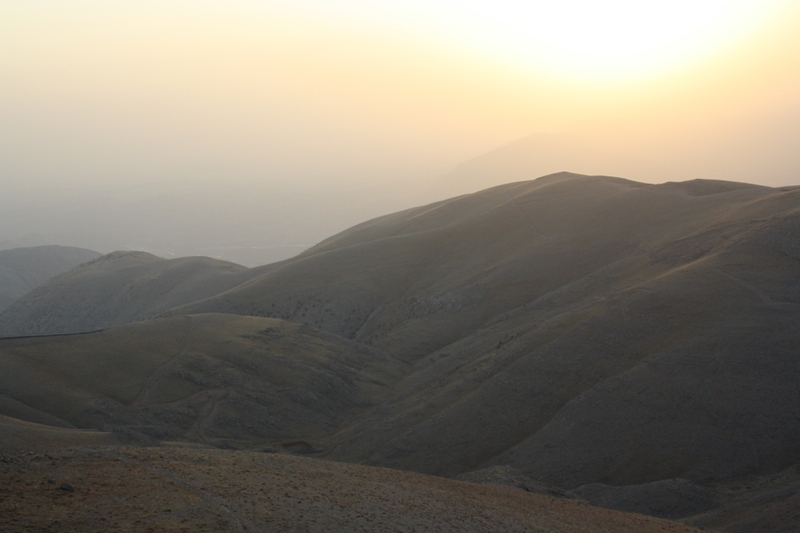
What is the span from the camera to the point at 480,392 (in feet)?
124

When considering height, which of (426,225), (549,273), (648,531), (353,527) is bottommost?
(648,531)

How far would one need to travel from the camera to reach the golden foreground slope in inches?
576

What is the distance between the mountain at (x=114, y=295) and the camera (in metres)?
83.9

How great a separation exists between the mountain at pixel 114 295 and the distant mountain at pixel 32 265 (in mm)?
47298

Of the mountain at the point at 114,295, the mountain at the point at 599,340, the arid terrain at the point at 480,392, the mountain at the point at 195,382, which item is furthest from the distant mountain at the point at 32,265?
the mountain at the point at 195,382

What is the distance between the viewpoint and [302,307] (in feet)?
213

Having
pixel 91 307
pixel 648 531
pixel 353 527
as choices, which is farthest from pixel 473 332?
pixel 91 307

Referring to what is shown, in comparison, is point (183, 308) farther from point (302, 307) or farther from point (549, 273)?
point (549, 273)

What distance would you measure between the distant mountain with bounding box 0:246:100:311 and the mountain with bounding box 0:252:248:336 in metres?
47.3

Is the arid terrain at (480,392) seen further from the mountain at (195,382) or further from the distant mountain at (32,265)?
the distant mountain at (32,265)

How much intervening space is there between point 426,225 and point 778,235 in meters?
46.2

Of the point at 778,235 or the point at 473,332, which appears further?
the point at 473,332

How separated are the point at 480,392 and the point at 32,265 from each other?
147m

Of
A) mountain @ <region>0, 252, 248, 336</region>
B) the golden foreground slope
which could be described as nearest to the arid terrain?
the golden foreground slope
